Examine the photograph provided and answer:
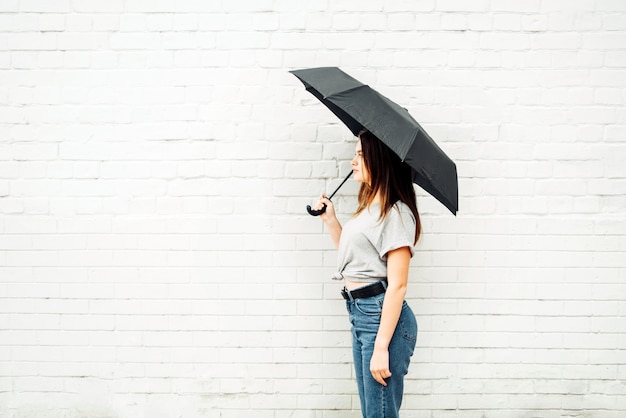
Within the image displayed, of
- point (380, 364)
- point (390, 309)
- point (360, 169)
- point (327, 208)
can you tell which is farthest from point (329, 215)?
point (380, 364)

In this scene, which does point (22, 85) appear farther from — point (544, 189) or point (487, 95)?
point (544, 189)

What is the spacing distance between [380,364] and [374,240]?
1.75 ft

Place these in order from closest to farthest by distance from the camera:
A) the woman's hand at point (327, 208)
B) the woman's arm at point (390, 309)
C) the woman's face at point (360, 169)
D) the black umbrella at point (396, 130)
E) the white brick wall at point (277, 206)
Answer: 1. the black umbrella at point (396, 130)
2. the woman's arm at point (390, 309)
3. the woman's face at point (360, 169)
4. the woman's hand at point (327, 208)
5. the white brick wall at point (277, 206)

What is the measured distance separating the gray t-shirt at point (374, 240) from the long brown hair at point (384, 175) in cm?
3

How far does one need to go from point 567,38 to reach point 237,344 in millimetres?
2708

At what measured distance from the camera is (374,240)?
2.19m

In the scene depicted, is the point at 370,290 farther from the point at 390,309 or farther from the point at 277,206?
the point at 277,206

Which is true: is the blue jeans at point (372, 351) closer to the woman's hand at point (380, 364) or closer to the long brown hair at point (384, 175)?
the woman's hand at point (380, 364)

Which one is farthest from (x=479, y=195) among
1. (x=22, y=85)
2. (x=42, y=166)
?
(x=22, y=85)

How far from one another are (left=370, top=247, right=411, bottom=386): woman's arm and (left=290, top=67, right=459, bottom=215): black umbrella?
13.2 inches

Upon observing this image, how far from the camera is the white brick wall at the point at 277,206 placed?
293 centimetres

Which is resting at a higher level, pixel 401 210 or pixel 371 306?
pixel 401 210

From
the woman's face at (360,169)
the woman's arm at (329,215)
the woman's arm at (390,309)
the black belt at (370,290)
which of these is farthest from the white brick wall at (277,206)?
the woman's arm at (390,309)

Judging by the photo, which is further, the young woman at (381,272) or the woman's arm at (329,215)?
the woman's arm at (329,215)
